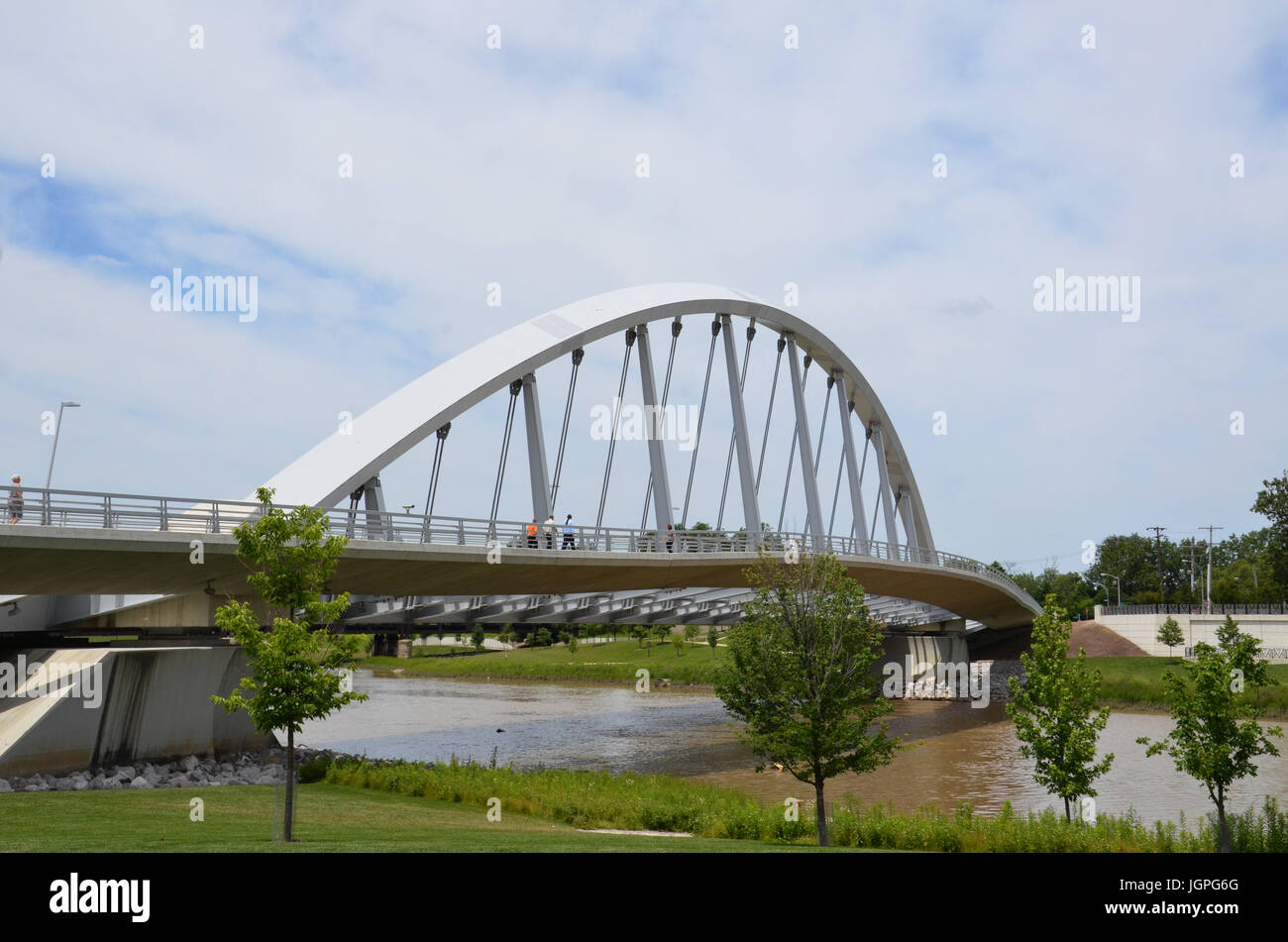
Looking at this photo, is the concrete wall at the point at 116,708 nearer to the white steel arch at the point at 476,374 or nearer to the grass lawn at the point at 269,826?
the grass lawn at the point at 269,826

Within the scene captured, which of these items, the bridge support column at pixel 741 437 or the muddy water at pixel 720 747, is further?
the bridge support column at pixel 741 437

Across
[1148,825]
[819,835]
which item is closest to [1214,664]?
[1148,825]

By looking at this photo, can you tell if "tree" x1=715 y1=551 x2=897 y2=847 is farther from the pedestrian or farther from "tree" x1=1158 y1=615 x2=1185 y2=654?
"tree" x1=1158 y1=615 x2=1185 y2=654

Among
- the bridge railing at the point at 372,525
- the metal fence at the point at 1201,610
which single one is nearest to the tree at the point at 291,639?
the bridge railing at the point at 372,525

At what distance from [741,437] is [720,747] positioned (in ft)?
38.4

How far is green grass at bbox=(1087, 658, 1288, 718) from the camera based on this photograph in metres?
48.2

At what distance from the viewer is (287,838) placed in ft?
47.7

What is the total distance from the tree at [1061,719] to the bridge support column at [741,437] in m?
16.7

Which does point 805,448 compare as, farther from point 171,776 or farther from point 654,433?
point 171,776

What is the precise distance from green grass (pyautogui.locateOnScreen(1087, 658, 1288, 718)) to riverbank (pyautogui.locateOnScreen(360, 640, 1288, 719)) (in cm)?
5

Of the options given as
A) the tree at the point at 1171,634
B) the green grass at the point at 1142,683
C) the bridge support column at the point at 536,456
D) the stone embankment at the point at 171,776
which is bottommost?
the green grass at the point at 1142,683

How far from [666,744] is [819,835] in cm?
1998

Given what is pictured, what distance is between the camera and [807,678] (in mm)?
19109

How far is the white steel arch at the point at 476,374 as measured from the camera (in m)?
26.6
